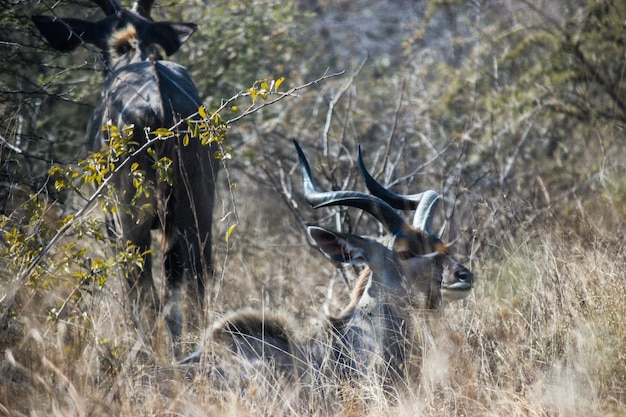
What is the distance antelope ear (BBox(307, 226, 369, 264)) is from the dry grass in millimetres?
518

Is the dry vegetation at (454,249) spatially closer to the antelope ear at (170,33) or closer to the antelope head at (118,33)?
the antelope head at (118,33)

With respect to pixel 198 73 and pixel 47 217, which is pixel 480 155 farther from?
pixel 47 217

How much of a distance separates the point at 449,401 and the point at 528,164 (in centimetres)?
561

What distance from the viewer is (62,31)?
284 inches

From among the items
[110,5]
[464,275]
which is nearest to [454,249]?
[464,275]

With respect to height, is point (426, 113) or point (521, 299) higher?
point (521, 299)

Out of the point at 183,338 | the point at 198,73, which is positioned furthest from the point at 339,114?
the point at 183,338

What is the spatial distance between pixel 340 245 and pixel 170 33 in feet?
9.92

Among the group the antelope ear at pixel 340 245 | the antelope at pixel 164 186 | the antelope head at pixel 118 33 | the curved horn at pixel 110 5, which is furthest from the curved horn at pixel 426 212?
the curved horn at pixel 110 5

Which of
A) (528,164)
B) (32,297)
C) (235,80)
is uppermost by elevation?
(32,297)

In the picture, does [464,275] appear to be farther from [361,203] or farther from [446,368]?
[446,368]

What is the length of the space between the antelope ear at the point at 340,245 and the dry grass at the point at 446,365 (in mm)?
518

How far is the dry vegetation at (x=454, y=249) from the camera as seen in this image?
4.13m

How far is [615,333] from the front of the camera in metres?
4.55
